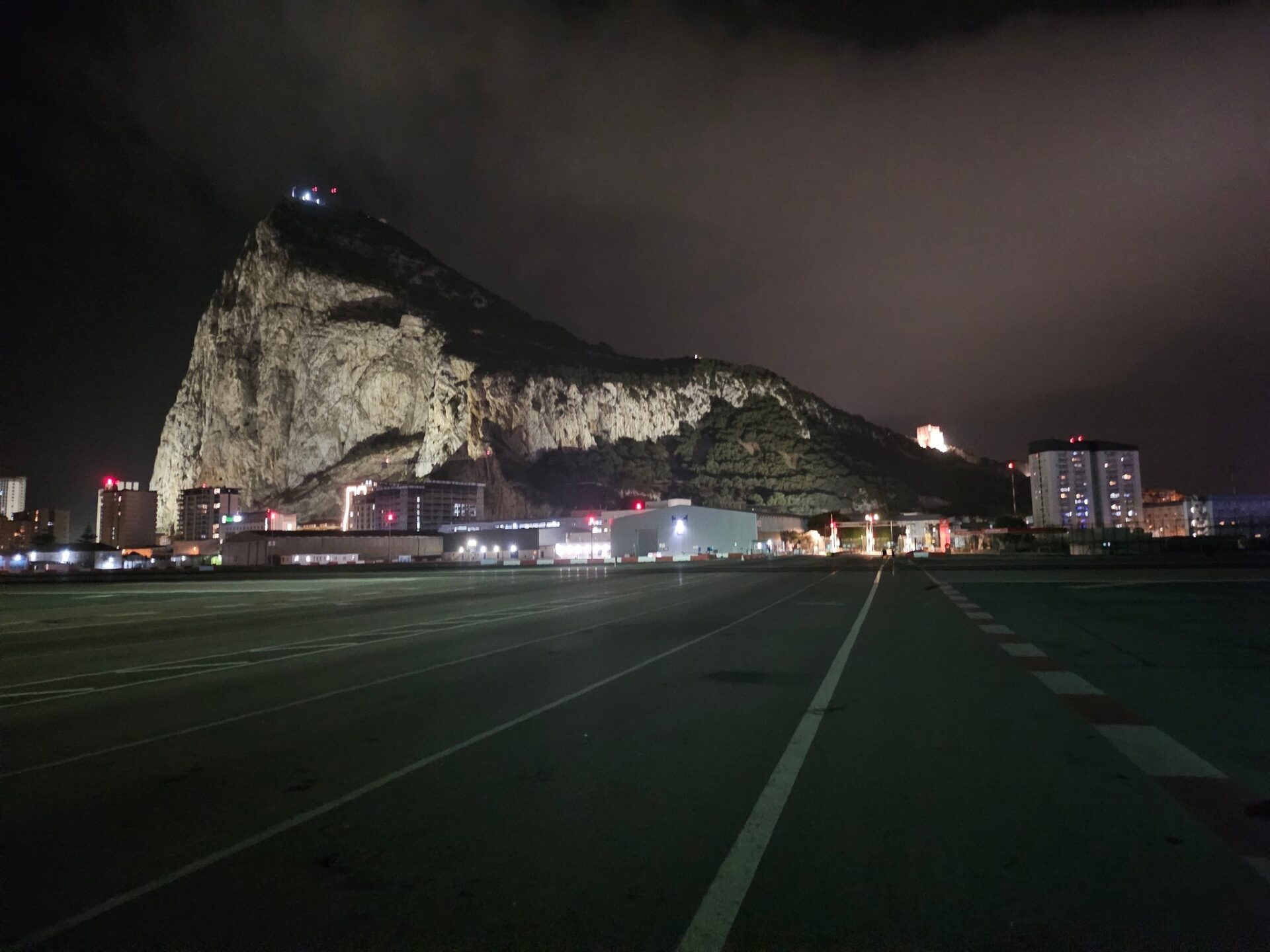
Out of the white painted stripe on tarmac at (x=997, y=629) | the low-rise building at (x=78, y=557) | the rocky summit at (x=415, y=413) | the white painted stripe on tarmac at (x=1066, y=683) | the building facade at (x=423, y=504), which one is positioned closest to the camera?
the white painted stripe on tarmac at (x=1066, y=683)

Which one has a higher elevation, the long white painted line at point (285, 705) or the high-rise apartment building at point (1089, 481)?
the high-rise apartment building at point (1089, 481)

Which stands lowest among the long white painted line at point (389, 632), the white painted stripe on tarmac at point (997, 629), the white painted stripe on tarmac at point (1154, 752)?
the long white painted line at point (389, 632)

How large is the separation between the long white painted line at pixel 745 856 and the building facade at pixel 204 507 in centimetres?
15661

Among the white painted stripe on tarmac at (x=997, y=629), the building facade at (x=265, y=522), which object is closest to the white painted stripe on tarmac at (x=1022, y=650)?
the white painted stripe on tarmac at (x=997, y=629)

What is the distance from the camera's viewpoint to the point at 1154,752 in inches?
225

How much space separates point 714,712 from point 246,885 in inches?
174

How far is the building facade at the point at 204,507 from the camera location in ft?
479

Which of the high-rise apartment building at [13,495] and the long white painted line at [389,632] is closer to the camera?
the long white painted line at [389,632]

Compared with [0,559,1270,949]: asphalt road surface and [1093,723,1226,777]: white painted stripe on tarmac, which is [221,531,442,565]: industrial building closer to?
[0,559,1270,949]: asphalt road surface

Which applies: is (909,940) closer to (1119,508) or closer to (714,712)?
(714,712)

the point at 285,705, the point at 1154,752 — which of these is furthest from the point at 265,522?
the point at 1154,752

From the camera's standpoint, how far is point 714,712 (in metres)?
7.26

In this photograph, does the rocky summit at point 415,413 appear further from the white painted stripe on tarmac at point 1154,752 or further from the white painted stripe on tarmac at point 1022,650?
the white painted stripe on tarmac at point 1154,752

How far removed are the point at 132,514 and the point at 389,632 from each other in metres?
184
